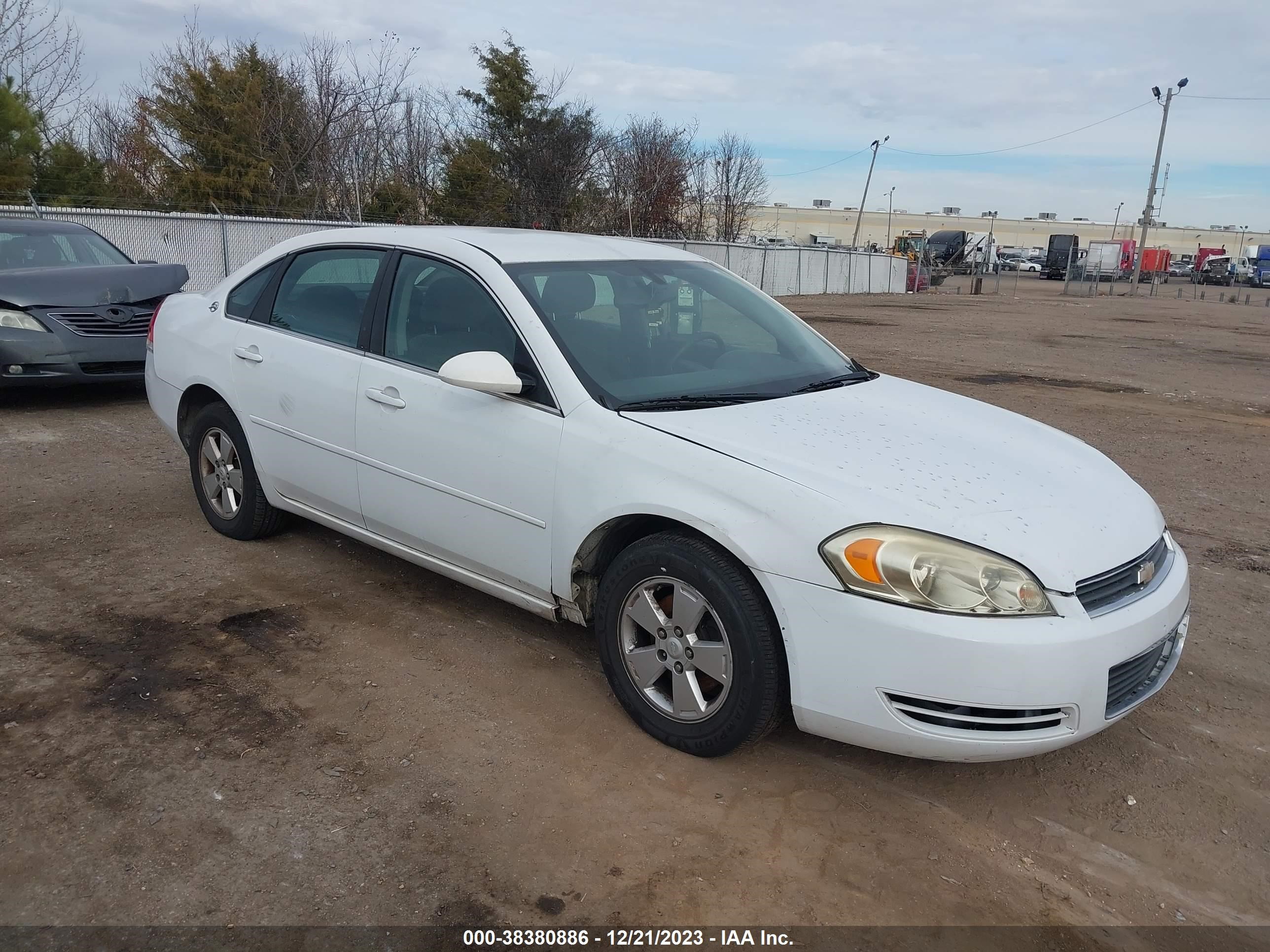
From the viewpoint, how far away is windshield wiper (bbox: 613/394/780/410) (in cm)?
347

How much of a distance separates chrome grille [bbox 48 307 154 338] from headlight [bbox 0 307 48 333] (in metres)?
0.13

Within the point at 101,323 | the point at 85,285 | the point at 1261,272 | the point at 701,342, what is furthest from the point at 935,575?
the point at 1261,272

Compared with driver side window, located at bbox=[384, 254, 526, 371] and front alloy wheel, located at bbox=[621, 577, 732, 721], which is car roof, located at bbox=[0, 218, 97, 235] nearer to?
driver side window, located at bbox=[384, 254, 526, 371]

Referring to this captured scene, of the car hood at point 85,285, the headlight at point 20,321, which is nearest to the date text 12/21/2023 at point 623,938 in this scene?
the car hood at point 85,285

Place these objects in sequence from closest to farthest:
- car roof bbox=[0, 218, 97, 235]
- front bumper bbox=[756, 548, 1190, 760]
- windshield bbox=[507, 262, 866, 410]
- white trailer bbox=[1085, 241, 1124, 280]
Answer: front bumper bbox=[756, 548, 1190, 760], windshield bbox=[507, 262, 866, 410], car roof bbox=[0, 218, 97, 235], white trailer bbox=[1085, 241, 1124, 280]

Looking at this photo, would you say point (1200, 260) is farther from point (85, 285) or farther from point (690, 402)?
point (690, 402)

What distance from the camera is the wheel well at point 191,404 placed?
5121 millimetres

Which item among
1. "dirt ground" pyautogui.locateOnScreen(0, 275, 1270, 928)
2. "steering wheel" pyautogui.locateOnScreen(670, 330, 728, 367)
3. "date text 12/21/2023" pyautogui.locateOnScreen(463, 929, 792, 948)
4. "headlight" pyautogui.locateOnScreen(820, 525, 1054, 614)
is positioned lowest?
"date text 12/21/2023" pyautogui.locateOnScreen(463, 929, 792, 948)

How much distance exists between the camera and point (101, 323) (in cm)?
856

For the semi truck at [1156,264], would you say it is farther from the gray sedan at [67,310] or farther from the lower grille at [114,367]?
the lower grille at [114,367]

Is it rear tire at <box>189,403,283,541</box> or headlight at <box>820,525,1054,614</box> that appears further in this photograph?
rear tire at <box>189,403,283,541</box>

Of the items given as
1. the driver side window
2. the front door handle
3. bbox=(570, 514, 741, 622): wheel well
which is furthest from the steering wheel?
the front door handle

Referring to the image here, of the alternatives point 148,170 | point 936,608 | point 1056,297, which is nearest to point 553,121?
point 148,170

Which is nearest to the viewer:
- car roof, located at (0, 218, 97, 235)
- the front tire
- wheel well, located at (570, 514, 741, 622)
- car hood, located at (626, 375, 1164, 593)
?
car hood, located at (626, 375, 1164, 593)
